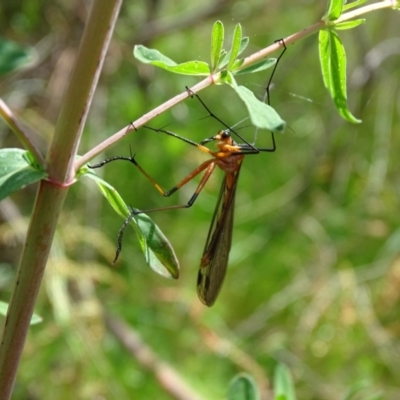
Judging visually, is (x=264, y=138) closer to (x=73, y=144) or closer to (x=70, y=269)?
(x=70, y=269)

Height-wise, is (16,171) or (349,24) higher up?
(349,24)

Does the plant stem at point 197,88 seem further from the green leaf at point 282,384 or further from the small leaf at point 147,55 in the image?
the green leaf at point 282,384

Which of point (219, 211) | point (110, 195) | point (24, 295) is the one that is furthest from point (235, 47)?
point (219, 211)

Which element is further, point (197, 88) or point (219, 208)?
point (219, 208)

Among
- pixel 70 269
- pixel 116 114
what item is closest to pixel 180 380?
pixel 70 269

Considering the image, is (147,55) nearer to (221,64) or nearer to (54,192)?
(221,64)

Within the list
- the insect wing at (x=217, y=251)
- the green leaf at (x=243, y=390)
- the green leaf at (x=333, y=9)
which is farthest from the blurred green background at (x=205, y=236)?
the green leaf at (x=333, y=9)
